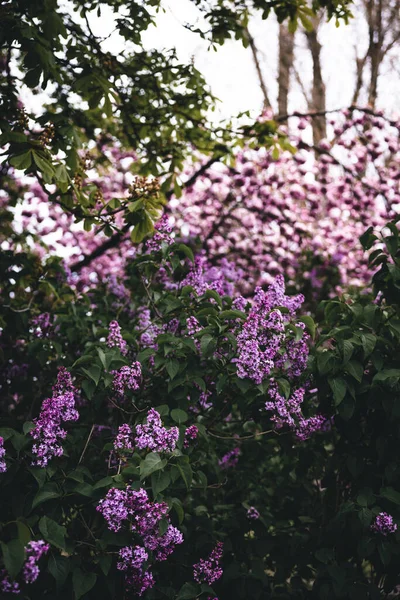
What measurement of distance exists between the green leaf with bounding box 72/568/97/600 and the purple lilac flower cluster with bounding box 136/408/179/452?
48 centimetres

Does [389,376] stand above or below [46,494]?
above

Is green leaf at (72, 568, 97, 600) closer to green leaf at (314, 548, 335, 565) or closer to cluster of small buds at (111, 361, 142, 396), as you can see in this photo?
cluster of small buds at (111, 361, 142, 396)

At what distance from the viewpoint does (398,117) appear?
6715mm

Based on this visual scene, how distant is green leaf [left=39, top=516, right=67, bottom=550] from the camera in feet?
5.67

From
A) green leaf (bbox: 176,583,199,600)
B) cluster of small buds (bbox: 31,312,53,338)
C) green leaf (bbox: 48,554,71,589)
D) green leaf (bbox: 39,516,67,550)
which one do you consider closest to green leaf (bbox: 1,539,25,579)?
green leaf (bbox: 39,516,67,550)

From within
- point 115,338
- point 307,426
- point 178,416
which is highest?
point 115,338

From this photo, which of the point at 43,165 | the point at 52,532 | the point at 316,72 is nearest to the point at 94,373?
the point at 52,532

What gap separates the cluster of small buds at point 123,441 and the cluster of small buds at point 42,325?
4.89 ft

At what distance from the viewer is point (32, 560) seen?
1.48 meters

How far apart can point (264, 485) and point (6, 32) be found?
2874 mm

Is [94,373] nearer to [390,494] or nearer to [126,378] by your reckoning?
[126,378]

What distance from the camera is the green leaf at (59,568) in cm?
180

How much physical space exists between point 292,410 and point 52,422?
100 centimetres

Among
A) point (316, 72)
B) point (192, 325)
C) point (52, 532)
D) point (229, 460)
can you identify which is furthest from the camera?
point (316, 72)
